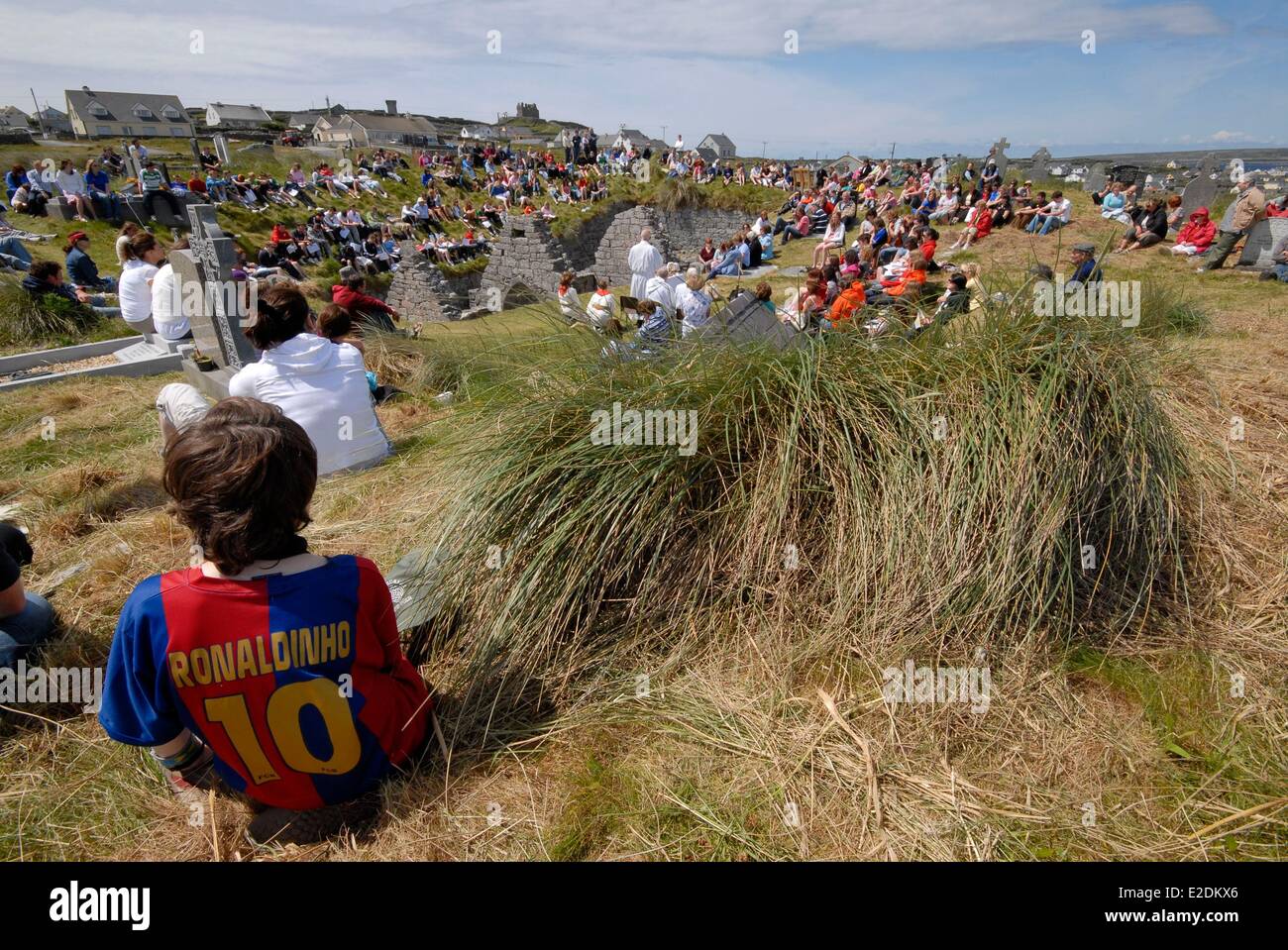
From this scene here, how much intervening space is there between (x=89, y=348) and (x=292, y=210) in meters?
19.0

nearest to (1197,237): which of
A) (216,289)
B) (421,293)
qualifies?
(216,289)

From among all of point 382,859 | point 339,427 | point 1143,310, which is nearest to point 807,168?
point 1143,310

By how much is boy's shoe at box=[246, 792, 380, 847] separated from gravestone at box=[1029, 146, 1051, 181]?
27583mm

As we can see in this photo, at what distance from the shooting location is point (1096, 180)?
2045 cm

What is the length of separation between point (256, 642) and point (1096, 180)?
86.6 feet

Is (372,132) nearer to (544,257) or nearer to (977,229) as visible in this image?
(544,257)

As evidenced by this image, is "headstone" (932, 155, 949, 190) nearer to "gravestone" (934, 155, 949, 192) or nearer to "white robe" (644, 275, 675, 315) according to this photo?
"gravestone" (934, 155, 949, 192)

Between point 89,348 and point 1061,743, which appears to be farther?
point 89,348

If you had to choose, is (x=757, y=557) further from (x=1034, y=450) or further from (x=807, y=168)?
(x=807, y=168)

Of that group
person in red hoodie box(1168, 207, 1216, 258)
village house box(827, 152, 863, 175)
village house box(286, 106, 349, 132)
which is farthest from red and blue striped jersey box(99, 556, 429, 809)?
village house box(286, 106, 349, 132)

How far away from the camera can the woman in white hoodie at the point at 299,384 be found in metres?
4.04

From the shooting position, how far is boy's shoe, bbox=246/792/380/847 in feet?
6.78

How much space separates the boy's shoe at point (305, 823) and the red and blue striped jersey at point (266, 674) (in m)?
0.05

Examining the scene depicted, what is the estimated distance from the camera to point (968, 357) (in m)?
2.85
